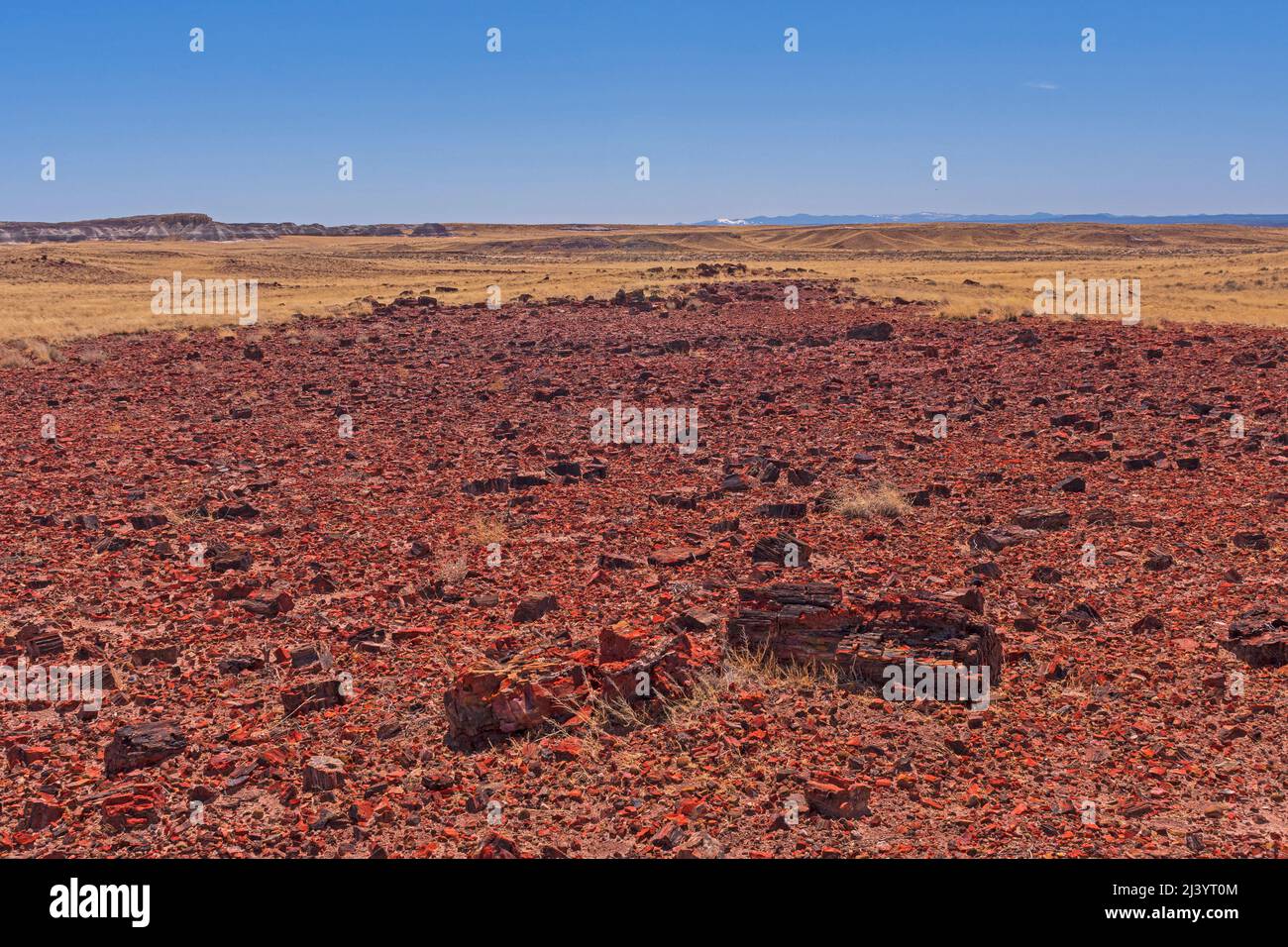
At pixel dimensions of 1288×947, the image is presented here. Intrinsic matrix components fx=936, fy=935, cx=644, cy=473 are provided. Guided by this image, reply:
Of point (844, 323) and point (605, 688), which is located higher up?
point (844, 323)

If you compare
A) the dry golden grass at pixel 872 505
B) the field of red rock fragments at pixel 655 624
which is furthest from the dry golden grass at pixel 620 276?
the dry golden grass at pixel 872 505

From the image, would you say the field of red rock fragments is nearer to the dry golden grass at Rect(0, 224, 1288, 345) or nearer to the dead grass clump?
the dead grass clump

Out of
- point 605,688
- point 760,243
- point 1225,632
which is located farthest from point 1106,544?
point 760,243

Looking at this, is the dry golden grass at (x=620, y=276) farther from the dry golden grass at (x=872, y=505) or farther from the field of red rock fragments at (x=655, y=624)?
the dry golden grass at (x=872, y=505)

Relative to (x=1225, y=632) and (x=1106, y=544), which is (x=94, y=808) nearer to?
(x=1225, y=632)

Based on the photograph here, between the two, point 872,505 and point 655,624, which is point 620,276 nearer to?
point 872,505

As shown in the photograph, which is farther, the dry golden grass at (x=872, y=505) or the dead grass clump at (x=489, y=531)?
the dry golden grass at (x=872, y=505)

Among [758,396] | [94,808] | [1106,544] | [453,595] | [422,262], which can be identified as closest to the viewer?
[94,808]
